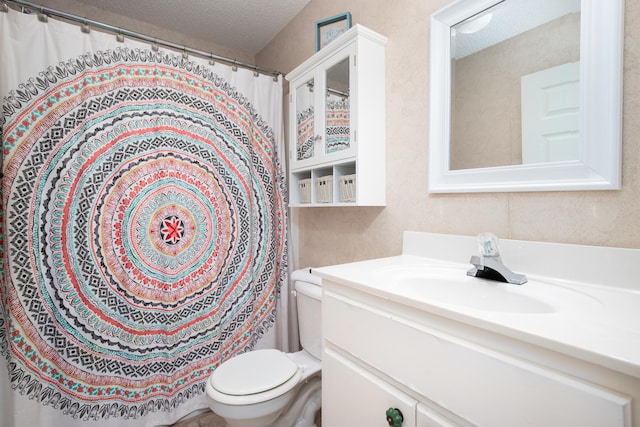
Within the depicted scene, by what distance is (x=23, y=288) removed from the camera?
1256mm

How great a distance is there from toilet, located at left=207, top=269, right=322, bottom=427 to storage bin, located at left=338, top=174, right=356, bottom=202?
431 millimetres

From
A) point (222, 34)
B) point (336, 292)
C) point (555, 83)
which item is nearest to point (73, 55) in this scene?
point (222, 34)

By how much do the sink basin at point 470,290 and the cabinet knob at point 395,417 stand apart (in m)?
0.28

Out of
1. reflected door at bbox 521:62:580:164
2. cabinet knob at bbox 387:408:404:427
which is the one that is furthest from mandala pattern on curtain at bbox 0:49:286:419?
reflected door at bbox 521:62:580:164

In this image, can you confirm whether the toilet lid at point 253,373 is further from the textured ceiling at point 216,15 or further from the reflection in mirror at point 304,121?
the textured ceiling at point 216,15

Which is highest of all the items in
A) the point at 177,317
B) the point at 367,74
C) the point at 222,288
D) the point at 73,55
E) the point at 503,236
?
the point at 73,55

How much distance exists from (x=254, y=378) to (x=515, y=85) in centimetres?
143

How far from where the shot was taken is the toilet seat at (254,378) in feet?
3.71

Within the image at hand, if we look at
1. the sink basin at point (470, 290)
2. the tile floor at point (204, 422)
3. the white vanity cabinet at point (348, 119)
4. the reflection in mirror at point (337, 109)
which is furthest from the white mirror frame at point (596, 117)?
the tile floor at point (204, 422)

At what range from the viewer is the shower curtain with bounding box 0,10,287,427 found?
1.26 m

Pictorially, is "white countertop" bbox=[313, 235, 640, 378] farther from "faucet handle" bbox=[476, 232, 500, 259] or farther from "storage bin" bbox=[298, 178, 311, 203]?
"storage bin" bbox=[298, 178, 311, 203]

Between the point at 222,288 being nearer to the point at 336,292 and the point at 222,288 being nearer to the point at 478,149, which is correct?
the point at 336,292

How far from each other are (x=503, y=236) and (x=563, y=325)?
1.62ft

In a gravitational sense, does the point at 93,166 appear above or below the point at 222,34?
below
